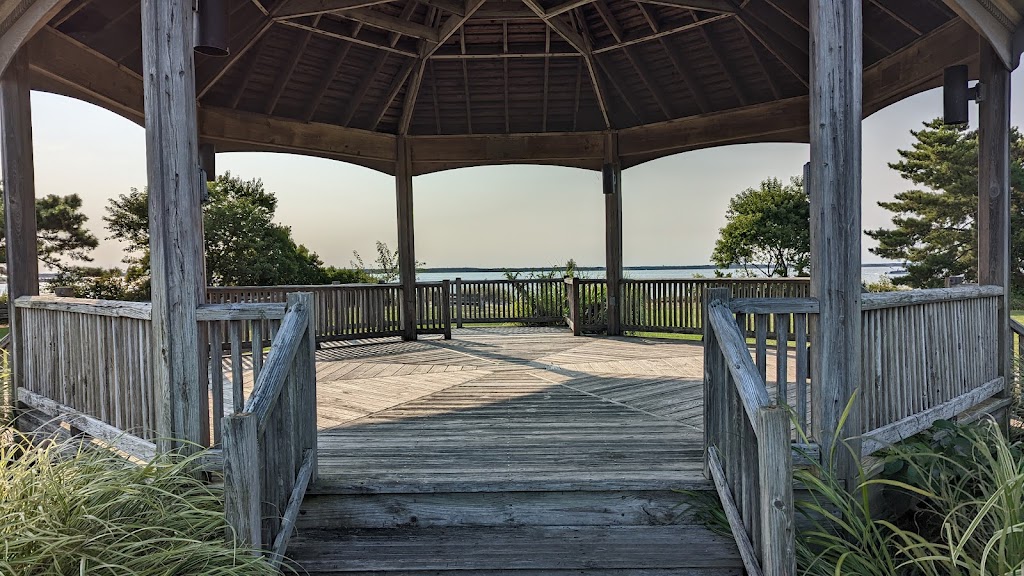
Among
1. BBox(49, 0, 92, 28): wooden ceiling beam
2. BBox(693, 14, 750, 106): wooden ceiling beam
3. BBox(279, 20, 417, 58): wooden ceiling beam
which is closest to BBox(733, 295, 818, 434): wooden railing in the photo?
BBox(693, 14, 750, 106): wooden ceiling beam

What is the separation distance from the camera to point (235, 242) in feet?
54.2

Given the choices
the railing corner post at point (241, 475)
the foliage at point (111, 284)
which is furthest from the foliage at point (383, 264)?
the railing corner post at point (241, 475)

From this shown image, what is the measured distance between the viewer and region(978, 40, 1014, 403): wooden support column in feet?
16.8

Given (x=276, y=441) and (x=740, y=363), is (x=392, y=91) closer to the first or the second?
(x=276, y=441)

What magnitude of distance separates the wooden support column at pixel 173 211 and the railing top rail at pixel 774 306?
2794 millimetres

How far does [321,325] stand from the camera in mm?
8938

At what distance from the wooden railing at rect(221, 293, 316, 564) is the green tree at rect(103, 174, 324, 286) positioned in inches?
565

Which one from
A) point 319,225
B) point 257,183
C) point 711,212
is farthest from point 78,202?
point 711,212

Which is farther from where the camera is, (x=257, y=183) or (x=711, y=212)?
(x=711, y=212)

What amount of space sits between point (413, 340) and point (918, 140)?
23179 mm

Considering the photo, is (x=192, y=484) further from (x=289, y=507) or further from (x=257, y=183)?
(x=257, y=183)

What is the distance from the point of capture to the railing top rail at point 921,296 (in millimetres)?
3494

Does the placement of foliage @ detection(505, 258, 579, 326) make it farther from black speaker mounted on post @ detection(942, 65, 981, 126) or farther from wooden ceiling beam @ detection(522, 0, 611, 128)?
black speaker mounted on post @ detection(942, 65, 981, 126)

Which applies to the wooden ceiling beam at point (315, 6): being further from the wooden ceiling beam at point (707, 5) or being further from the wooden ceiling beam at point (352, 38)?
the wooden ceiling beam at point (707, 5)
